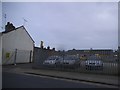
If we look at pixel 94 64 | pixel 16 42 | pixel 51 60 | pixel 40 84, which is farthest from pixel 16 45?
pixel 40 84

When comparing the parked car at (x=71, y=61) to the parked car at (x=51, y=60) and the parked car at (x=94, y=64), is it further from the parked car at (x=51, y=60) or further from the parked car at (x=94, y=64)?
the parked car at (x=94, y=64)

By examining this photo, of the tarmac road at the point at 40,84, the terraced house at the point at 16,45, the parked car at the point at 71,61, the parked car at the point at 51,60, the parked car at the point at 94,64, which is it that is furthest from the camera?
the terraced house at the point at 16,45

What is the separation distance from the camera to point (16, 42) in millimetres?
31781

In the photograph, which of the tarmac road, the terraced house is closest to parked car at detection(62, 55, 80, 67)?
the tarmac road

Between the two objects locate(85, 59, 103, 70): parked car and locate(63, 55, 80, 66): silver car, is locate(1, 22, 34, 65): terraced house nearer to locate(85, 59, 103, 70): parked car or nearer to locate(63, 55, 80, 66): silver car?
locate(63, 55, 80, 66): silver car

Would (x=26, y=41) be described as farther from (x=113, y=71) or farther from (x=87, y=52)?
(x=113, y=71)

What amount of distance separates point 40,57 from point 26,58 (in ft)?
34.8

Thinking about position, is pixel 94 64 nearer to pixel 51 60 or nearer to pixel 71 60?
pixel 71 60

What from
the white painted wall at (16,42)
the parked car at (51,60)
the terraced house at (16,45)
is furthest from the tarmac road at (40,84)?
the white painted wall at (16,42)

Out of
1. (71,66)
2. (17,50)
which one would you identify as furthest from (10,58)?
(71,66)

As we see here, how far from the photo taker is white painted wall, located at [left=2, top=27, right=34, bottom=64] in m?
29.6

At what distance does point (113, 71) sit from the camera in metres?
17.0

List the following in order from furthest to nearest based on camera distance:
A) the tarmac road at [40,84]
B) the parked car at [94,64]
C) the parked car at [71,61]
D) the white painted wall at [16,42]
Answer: the white painted wall at [16,42], the parked car at [71,61], the parked car at [94,64], the tarmac road at [40,84]

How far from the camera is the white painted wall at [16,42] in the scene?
2962 centimetres
